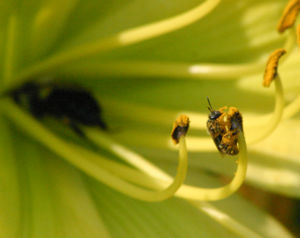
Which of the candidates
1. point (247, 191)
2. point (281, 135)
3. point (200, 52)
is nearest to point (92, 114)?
point (200, 52)

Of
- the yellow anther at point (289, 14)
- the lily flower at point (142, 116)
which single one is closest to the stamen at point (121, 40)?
the lily flower at point (142, 116)

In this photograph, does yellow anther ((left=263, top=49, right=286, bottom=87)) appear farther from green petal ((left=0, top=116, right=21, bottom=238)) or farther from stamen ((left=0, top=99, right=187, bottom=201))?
green petal ((left=0, top=116, right=21, bottom=238))

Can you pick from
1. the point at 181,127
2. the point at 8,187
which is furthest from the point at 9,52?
the point at 181,127

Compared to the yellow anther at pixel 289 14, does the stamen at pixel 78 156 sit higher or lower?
lower

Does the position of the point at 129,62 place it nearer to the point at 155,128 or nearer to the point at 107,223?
the point at 155,128

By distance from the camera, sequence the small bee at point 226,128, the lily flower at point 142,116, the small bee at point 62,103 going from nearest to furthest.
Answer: the small bee at point 226,128
the lily flower at point 142,116
the small bee at point 62,103

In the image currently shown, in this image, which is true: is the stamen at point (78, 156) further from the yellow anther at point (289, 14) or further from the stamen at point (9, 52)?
the yellow anther at point (289, 14)
